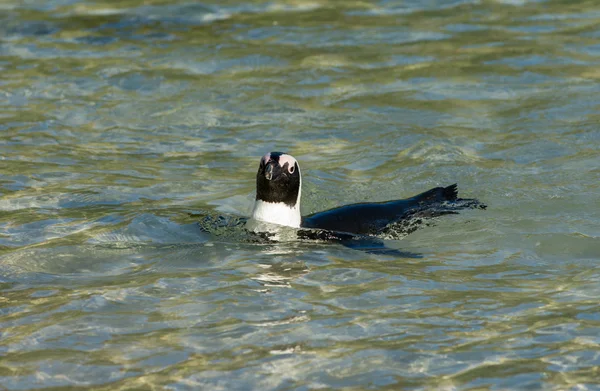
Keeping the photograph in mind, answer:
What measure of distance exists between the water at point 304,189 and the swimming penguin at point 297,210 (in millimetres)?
269

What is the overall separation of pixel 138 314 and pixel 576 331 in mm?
2460

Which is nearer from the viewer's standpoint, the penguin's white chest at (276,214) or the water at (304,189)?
the water at (304,189)

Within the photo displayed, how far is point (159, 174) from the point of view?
971cm

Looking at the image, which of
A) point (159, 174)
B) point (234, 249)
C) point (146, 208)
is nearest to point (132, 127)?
point (159, 174)

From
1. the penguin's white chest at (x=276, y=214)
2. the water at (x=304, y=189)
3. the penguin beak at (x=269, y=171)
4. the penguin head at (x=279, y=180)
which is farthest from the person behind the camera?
the penguin's white chest at (x=276, y=214)

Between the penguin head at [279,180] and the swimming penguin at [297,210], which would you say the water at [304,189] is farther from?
the penguin head at [279,180]

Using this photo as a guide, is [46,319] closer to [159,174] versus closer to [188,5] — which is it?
[159,174]

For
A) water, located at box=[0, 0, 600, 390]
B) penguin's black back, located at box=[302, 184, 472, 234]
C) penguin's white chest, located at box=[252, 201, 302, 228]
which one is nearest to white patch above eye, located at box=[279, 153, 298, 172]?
penguin's white chest, located at box=[252, 201, 302, 228]

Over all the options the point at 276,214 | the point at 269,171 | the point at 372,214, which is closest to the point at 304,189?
the point at 372,214

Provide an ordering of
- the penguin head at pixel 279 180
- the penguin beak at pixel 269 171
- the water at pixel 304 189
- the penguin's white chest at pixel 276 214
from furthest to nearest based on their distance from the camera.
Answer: the penguin's white chest at pixel 276 214 < the penguin head at pixel 279 180 < the penguin beak at pixel 269 171 < the water at pixel 304 189

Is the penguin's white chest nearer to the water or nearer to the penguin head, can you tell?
the penguin head

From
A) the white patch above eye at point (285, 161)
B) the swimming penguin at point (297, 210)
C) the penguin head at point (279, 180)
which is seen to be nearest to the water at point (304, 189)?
the swimming penguin at point (297, 210)

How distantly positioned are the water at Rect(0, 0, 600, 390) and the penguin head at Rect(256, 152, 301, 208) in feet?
1.49

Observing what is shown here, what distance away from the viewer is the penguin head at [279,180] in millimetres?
7770
